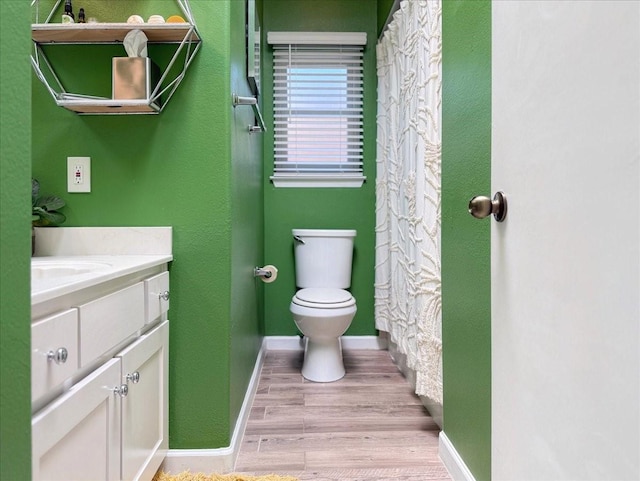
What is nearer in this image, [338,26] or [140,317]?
[140,317]

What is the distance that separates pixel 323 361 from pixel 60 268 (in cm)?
150

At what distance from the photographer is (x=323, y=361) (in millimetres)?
2264

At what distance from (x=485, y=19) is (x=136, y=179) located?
1.21m

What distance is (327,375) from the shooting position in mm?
2242

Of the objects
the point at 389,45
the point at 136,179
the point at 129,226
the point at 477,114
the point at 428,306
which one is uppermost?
the point at 389,45

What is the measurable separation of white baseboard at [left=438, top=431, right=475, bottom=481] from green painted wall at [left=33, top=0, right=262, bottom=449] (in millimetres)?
791

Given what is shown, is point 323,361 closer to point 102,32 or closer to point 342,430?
point 342,430

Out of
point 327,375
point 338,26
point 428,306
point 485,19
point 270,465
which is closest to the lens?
point 485,19

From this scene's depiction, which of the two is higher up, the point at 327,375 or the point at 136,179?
the point at 136,179

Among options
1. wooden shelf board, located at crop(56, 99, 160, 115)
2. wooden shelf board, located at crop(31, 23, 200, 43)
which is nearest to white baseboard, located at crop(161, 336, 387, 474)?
wooden shelf board, located at crop(56, 99, 160, 115)
